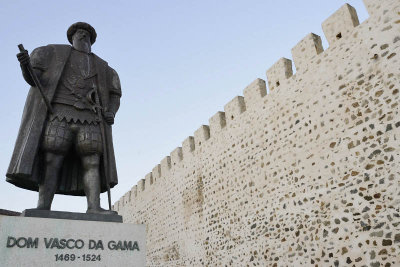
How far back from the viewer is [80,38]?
12.3 feet

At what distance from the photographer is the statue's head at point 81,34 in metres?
3.73

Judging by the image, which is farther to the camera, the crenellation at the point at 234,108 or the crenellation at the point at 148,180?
the crenellation at the point at 148,180

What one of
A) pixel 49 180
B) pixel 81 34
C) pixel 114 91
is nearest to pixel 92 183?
pixel 49 180

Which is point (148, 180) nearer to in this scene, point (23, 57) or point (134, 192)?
point (134, 192)

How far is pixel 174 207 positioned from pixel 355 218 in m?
6.58

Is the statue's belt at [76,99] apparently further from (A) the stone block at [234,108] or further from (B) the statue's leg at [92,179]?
(A) the stone block at [234,108]

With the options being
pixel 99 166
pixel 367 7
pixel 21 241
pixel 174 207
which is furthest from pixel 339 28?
pixel 174 207

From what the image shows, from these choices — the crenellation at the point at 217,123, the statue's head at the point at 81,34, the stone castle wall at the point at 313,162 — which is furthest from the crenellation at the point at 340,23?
the statue's head at the point at 81,34

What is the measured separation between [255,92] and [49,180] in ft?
20.0

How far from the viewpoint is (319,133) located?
646 cm

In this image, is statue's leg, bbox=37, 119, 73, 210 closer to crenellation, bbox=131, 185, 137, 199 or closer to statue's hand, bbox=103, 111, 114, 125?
statue's hand, bbox=103, 111, 114, 125

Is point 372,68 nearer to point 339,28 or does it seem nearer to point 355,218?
point 339,28

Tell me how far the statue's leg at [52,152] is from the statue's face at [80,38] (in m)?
1.00

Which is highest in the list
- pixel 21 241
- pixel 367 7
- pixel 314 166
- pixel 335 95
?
pixel 367 7
